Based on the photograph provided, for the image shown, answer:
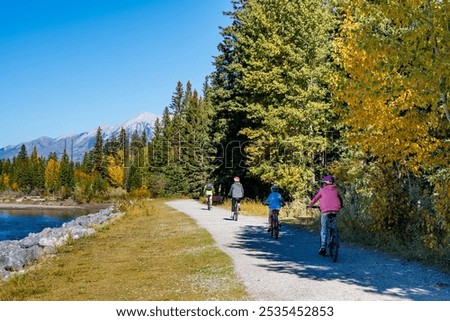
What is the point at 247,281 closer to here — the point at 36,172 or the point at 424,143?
the point at 424,143

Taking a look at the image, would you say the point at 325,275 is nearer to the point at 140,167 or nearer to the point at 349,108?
the point at 349,108

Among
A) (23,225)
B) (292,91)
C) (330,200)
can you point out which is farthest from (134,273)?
(23,225)

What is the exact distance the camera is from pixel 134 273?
10.1 metres

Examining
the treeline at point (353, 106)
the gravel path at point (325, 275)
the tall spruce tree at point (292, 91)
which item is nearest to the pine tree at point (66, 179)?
the treeline at point (353, 106)

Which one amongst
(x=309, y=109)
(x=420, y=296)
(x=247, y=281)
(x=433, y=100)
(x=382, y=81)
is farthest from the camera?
(x=309, y=109)

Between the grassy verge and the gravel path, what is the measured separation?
51 cm

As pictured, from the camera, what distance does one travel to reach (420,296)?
24.1ft

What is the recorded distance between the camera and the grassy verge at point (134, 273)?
7.99 meters

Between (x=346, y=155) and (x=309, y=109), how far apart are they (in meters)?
3.55

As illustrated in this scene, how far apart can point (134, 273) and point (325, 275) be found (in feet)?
14.2

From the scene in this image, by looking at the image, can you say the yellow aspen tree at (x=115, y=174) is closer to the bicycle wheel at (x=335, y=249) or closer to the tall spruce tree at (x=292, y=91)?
the tall spruce tree at (x=292, y=91)

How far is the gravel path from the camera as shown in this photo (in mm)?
7445

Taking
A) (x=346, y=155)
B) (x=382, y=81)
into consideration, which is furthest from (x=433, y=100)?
(x=346, y=155)

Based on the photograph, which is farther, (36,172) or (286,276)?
(36,172)
